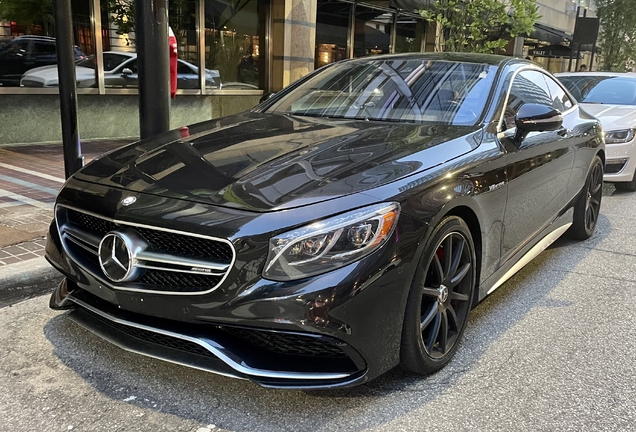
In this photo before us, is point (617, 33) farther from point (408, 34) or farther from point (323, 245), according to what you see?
point (323, 245)

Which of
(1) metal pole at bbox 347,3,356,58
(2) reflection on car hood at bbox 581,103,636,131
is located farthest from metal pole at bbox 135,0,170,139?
(1) metal pole at bbox 347,3,356,58

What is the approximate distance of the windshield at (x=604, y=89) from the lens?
8062mm

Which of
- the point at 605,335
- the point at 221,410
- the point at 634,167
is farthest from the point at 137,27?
the point at 634,167

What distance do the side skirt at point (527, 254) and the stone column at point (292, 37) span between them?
8.32 meters

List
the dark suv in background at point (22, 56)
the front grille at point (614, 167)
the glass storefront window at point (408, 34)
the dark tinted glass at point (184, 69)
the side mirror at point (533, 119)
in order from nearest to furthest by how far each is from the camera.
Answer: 1. the side mirror at point (533, 119)
2. the front grille at point (614, 167)
3. the dark suv in background at point (22, 56)
4. the dark tinted glass at point (184, 69)
5. the glass storefront window at point (408, 34)

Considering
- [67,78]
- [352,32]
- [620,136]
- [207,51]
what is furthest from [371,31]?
[67,78]

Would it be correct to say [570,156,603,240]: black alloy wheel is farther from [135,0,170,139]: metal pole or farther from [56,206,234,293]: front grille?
[56,206,234,293]: front grille

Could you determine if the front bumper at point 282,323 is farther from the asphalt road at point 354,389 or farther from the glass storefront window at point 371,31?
the glass storefront window at point 371,31

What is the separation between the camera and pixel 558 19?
82.0 ft

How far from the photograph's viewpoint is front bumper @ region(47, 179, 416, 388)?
215 centimetres

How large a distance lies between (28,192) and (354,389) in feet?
14.8

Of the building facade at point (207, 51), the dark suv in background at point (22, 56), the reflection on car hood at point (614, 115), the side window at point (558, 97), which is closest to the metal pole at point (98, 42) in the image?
the building facade at point (207, 51)

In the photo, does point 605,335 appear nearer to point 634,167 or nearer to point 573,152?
point 573,152

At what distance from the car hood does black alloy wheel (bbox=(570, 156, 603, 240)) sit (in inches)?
88.1
